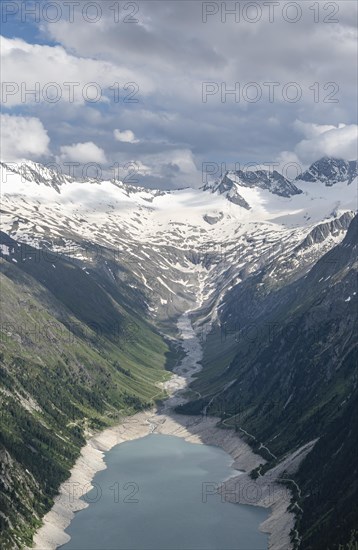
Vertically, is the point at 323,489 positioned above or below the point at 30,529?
above

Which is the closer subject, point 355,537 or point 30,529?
point 355,537

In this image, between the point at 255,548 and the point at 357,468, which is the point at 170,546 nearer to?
the point at 255,548

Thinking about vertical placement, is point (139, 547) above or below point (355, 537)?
below

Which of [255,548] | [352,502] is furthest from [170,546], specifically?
[352,502]

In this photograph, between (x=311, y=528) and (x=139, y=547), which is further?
(x=139, y=547)

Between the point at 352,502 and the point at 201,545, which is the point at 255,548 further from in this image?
the point at 352,502

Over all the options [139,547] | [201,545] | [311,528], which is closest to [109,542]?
[139,547]

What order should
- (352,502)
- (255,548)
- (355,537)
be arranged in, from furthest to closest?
(255,548), (352,502), (355,537)

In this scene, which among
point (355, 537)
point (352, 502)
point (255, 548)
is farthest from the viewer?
point (255, 548)

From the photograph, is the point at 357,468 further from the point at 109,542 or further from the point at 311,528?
the point at 109,542
